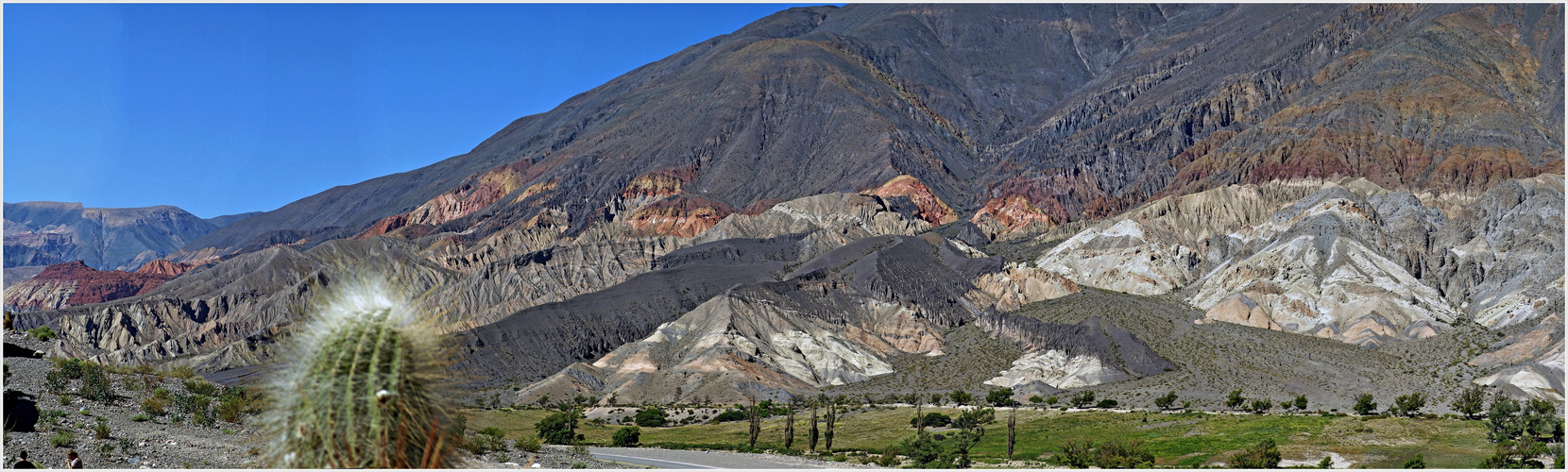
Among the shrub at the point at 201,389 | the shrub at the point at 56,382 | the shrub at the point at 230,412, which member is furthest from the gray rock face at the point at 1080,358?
the shrub at the point at 56,382

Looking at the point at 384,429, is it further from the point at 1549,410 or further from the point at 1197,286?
the point at 1197,286

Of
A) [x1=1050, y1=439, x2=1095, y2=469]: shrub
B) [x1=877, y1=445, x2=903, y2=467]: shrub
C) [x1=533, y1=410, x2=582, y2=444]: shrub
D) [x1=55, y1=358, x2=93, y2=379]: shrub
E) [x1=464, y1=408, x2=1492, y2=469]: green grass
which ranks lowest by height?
[x1=464, y1=408, x2=1492, y2=469]: green grass

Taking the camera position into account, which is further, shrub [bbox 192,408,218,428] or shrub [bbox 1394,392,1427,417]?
shrub [bbox 1394,392,1427,417]

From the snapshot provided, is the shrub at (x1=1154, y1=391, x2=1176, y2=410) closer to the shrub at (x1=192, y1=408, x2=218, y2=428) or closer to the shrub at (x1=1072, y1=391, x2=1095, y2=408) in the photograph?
the shrub at (x1=1072, y1=391, x2=1095, y2=408)

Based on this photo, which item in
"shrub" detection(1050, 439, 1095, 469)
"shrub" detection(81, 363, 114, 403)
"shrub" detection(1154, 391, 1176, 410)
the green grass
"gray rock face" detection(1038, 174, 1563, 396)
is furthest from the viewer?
"gray rock face" detection(1038, 174, 1563, 396)

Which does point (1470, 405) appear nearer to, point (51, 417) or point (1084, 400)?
point (1084, 400)

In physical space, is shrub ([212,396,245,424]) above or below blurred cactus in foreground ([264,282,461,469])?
below

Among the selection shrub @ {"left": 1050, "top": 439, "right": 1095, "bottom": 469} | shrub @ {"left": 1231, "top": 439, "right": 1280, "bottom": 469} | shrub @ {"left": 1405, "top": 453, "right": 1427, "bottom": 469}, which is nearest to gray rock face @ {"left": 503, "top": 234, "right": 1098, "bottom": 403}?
shrub @ {"left": 1050, "top": 439, "right": 1095, "bottom": 469}
